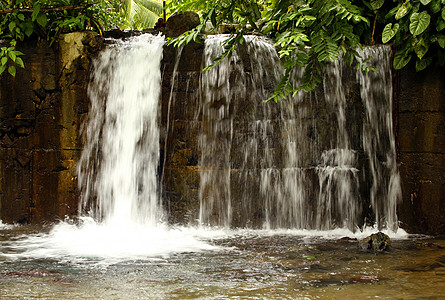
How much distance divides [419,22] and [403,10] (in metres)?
0.30

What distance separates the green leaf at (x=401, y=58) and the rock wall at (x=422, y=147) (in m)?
0.33

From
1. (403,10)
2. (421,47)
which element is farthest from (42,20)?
(421,47)

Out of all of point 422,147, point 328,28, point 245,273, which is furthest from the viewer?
point 422,147

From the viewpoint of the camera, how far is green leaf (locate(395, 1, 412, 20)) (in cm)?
574

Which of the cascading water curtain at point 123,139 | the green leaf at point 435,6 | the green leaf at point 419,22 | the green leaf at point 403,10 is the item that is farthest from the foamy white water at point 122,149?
the green leaf at point 435,6

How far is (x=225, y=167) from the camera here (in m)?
6.54

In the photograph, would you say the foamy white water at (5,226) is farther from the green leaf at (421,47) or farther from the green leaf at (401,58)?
the green leaf at (421,47)

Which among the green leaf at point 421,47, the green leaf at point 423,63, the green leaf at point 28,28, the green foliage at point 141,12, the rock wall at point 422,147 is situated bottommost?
the rock wall at point 422,147

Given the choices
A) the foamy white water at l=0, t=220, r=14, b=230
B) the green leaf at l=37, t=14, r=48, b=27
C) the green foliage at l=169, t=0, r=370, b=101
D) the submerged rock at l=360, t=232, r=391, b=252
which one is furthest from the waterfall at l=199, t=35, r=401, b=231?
the foamy white water at l=0, t=220, r=14, b=230

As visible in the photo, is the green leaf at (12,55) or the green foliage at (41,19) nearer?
the green leaf at (12,55)

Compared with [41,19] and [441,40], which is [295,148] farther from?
[41,19]

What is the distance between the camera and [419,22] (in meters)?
5.58

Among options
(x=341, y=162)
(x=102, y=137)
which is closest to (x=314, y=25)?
(x=341, y=162)

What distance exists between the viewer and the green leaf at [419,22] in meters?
5.54
